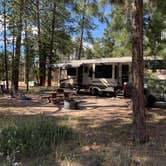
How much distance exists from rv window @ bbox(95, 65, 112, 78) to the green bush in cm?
1325

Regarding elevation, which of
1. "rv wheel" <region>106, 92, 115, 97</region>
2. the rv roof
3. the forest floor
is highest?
the rv roof

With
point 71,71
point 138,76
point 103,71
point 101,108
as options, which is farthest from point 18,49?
point 138,76

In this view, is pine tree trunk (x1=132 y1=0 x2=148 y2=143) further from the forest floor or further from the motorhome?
the motorhome

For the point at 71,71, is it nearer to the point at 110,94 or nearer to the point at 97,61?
the point at 97,61

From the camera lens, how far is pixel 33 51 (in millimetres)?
21969

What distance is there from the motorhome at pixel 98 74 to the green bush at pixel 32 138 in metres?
11.3

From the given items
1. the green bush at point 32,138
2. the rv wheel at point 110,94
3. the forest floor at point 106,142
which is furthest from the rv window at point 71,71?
the green bush at point 32,138

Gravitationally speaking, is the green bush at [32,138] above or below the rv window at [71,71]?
below

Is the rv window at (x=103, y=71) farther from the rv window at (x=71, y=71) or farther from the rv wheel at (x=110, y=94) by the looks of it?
the rv window at (x=71, y=71)

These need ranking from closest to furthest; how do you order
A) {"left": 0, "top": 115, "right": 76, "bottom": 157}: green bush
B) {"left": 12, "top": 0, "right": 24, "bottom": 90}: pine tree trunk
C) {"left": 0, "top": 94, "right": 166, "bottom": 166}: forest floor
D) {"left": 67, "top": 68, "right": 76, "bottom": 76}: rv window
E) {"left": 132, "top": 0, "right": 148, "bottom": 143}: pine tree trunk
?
{"left": 0, "top": 94, "right": 166, "bottom": 166}: forest floor, {"left": 0, "top": 115, "right": 76, "bottom": 157}: green bush, {"left": 132, "top": 0, "right": 148, "bottom": 143}: pine tree trunk, {"left": 12, "top": 0, "right": 24, "bottom": 90}: pine tree trunk, {"left": 67, "top": 68, "right": 76, "bottom": 76}: rv window

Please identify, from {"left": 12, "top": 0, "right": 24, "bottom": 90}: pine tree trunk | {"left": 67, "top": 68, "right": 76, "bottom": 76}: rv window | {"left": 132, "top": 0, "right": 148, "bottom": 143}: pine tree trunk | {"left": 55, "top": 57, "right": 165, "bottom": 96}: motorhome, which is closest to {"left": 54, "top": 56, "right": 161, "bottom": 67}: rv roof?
{"left": 55, "top": 57, "right": 165, "bottom": 96}: motorhome

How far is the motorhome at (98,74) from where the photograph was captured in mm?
20016

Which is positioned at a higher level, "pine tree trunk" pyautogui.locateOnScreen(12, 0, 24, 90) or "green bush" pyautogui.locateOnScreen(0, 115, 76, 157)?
"pine tree trunk" pyautogui.locateOnScreen(12, 0, 24, 90)

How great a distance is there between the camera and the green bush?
6746 mm
